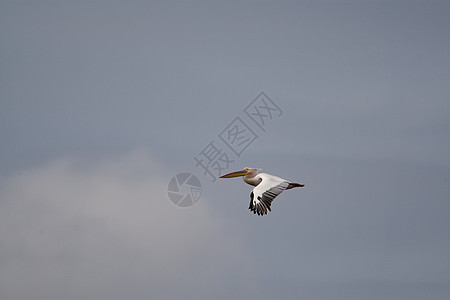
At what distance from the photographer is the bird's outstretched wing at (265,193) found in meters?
59.1

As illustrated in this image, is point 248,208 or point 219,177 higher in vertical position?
point 219,177

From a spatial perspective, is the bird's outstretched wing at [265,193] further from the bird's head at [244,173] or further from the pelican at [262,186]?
the bird's head at [244,173]

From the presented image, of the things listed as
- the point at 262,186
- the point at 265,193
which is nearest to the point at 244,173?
the point at 262,186

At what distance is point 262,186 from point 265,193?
0.87 m

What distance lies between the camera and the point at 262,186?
60.5 metres

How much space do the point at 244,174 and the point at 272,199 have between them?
14.6ft

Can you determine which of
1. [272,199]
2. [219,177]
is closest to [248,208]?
[272,199]

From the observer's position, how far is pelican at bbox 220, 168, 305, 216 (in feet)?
194

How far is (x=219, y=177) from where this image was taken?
64.4 meters

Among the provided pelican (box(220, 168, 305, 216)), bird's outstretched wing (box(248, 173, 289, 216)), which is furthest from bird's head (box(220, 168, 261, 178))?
bird's outstretched wing (box(248, 173, 289, 216))

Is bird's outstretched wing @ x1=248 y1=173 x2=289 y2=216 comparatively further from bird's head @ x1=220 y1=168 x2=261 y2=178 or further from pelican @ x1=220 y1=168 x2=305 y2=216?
bird's head @ x1=220 y1=168 x2=261 y2=178

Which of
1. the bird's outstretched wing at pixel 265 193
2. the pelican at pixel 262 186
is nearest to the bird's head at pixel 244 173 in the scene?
the pelican at pixel 262 186

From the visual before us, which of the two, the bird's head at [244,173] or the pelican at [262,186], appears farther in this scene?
the bird's head at [244,173]

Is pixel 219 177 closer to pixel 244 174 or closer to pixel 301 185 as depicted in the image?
pixel 244 174
